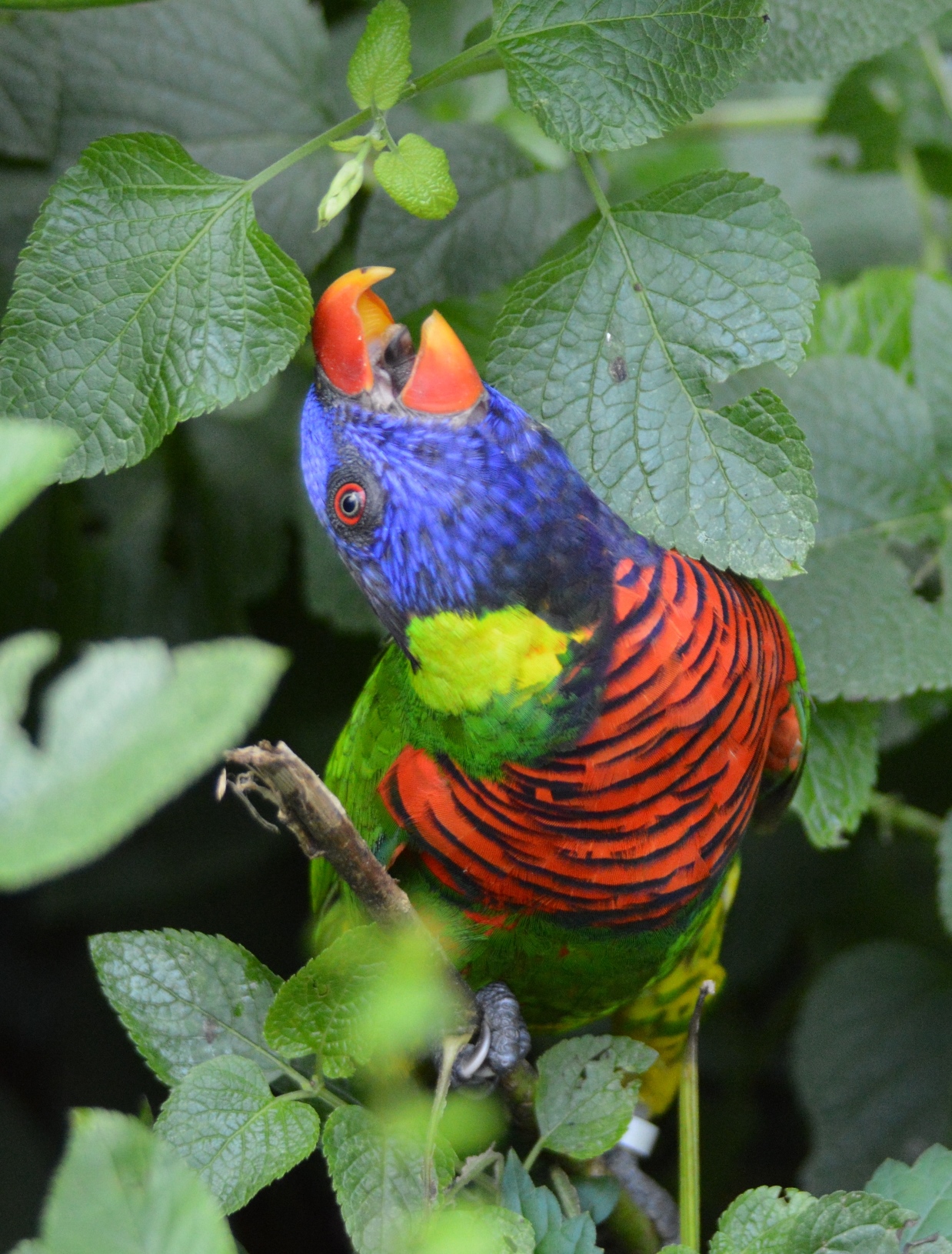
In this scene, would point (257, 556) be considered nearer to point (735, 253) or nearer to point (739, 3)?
point (735, 253)

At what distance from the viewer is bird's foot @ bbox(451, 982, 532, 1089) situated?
1.14 meters

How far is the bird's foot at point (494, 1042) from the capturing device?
114cm

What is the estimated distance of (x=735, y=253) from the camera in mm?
1035

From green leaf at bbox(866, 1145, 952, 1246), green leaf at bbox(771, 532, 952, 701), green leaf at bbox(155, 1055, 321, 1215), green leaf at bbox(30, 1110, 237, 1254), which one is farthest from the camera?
green leaf at bbox(771, 532, 952, 701)

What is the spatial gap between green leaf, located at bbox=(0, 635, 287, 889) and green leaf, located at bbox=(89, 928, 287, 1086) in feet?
2.11

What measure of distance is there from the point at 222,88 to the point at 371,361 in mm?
525

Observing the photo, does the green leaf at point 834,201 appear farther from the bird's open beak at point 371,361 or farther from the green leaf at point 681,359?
the bird's open beak at point 371,361

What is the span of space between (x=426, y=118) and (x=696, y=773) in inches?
37.2

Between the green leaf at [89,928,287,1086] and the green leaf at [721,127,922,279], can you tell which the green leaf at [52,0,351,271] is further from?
the green leaf at [721,127,922,279]

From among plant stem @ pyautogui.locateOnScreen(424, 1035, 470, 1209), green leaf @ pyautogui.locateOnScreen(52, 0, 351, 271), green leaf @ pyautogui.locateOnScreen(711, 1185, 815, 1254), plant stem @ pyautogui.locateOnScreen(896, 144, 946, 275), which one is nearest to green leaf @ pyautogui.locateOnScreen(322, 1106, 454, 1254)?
plant stem @ pyautogui.locateOnScreen(424, 1035, 470, 1209)

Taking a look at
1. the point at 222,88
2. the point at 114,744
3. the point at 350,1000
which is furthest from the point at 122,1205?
the point at 222,88

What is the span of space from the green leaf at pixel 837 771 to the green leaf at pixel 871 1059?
50cm

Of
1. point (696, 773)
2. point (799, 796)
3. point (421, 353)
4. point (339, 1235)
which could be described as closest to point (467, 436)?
point (421, 353)

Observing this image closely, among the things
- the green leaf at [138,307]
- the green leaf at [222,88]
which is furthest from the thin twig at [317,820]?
the green leaf at [222,88]
